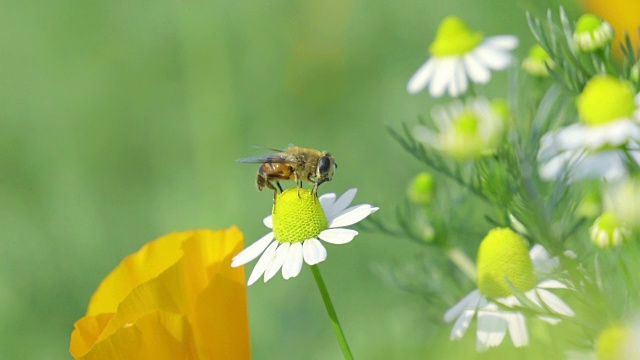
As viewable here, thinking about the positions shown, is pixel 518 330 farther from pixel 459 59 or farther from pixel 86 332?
pixel 459 59

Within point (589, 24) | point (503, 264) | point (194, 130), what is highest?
point (589, 24)

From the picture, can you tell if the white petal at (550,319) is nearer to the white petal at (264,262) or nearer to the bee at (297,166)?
the white petal at (264,262)

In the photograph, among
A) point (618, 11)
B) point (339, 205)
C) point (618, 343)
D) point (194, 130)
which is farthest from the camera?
point (194, 130)

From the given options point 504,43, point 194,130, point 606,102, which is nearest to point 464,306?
point 606,102

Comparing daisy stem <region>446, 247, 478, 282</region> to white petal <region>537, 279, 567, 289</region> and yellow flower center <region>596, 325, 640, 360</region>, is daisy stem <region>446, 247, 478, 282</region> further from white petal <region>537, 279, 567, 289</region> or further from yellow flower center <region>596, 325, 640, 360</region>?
yellow flower center <region>596, 325, 640, 360</region>

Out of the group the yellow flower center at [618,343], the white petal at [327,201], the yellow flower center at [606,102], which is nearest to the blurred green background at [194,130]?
the white petal at [327,201]

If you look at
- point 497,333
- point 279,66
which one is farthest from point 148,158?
point 497,333
